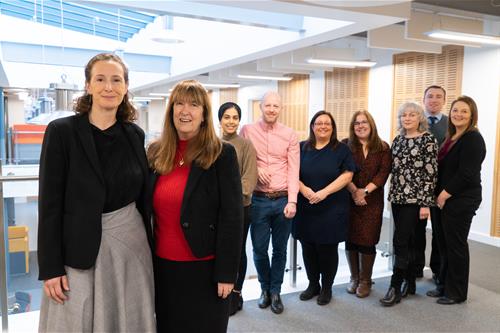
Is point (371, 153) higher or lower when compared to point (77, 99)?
lower

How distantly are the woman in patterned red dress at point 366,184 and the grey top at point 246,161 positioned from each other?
89 cm

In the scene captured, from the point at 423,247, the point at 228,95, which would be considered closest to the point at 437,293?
the point at 423,247

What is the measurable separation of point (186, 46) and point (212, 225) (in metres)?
8.28

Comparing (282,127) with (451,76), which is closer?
(282,127)

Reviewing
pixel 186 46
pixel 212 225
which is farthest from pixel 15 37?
pixel 212 225

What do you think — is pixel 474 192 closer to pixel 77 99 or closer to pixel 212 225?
pixel 212 225

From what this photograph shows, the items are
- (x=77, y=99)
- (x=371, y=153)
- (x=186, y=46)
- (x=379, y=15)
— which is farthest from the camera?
(x=186, y=46)

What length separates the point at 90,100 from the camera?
1.73m

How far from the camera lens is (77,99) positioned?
1.74 m

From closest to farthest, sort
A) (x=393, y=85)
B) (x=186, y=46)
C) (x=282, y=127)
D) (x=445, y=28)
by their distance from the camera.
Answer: (x=282, y=127) → (x=445, y=28) → (x=393, y=85) → (x=186, y=46)

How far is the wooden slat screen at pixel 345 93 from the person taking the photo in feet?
27.9

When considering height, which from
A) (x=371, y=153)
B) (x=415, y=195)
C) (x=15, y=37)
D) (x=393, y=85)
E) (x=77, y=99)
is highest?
(x=15, y=37)

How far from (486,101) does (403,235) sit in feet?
12.9

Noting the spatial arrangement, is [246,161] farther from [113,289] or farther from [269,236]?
[113,289]
